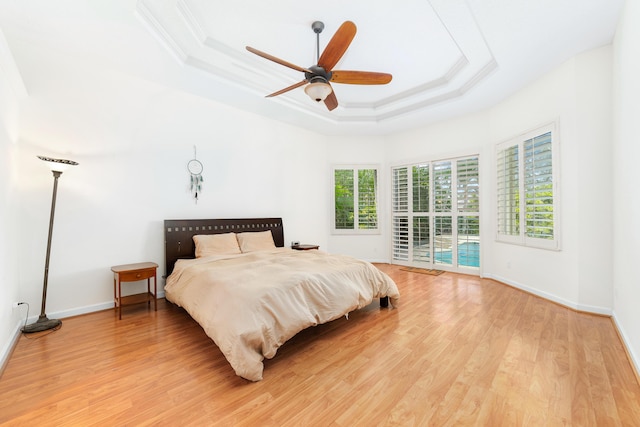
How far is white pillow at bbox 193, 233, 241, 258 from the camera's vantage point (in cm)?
368

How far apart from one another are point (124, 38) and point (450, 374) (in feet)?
13.5

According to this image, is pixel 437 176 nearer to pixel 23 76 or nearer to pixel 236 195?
pixel 236 195

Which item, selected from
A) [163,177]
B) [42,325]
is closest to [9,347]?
[42,325]

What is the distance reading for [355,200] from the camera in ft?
20.2

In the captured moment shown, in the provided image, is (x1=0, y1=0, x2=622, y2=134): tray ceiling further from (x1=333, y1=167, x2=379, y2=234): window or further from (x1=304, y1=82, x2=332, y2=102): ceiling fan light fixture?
(x1=333, y1=167, x2=379, y2=234): window

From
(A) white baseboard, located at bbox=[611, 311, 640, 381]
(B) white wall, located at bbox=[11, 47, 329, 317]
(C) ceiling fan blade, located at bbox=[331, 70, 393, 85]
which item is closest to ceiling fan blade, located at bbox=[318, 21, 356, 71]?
(C) ceiling fan blade, located at bbox=[331, 70, 393, 85]

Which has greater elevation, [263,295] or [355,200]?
[355,200]

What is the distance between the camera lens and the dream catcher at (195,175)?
4.02 metres

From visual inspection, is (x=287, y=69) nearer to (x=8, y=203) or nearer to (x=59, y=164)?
(x=59, y=164)

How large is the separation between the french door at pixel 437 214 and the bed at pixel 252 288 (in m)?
2.47

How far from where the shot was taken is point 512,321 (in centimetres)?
289

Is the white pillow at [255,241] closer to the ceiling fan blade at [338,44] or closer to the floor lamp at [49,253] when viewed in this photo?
the floor lamp at [49,253]

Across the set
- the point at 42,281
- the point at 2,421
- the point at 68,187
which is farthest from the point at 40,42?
the point at 2,421

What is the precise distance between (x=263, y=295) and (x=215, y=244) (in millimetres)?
1923
